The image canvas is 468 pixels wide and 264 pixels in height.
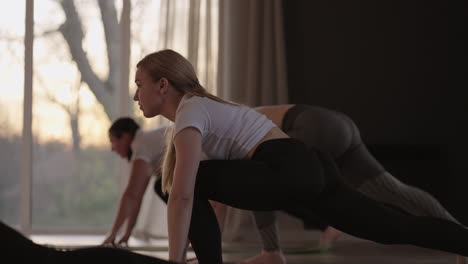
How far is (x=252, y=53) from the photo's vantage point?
4.39 metres

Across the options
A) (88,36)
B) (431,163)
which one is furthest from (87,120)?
(431,163)

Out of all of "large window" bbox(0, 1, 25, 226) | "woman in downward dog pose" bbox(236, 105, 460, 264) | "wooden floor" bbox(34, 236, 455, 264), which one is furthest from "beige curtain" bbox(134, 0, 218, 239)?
"woman in downward dog pose" bbox(236, 105, 460, 264)

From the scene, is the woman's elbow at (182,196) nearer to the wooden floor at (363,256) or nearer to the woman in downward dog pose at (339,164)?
the woman in downward dog pose at (339,164)

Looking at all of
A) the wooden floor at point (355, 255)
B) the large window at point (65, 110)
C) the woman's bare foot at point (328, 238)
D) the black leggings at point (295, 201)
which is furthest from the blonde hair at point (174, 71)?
the large window at point (65, 110)

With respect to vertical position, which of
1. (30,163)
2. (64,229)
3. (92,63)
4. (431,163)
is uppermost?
(92,63)

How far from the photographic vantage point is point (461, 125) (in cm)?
438

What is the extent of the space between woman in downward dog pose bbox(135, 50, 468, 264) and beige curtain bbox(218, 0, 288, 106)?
253cm

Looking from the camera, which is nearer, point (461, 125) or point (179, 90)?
point (179, 90)

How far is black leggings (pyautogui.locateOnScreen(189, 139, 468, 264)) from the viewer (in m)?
1.71

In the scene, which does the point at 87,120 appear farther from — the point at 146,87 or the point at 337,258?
the point at 146,87

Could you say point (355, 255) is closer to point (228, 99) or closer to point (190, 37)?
point (228, 99)

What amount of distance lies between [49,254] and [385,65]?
3.79 meters

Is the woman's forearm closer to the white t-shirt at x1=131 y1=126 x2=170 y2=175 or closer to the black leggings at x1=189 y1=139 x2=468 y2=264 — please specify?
the black leggings at x1=189 y1=139 x2=468 y2=264

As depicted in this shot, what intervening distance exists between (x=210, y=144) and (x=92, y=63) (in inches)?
130
